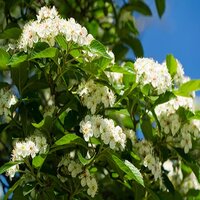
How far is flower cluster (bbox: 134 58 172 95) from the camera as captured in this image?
2004mm

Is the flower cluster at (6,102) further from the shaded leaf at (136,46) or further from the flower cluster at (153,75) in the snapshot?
the shaded leaf at (136,46)

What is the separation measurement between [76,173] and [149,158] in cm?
27

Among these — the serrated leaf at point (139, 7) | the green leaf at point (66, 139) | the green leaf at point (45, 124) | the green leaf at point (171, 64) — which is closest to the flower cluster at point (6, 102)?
the green leaf at point (45, 124)

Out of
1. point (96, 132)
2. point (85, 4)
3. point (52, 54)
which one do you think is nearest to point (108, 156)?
point (96, 132)

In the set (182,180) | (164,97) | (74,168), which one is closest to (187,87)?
(164,97)

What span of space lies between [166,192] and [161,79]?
411mm

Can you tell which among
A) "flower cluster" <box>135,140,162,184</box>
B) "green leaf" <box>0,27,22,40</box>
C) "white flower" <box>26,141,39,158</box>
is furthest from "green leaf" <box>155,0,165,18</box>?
"white flower" <box>26,141,39,158</box>

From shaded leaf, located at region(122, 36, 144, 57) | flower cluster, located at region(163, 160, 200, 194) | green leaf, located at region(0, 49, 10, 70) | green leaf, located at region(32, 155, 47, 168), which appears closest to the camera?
green leaf, located at region(32, 155, 47, 168)

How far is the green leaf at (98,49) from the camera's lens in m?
1.82

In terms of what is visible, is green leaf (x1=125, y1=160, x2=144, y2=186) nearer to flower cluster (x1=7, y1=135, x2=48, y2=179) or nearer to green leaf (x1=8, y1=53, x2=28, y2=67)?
flower cluster (x1=7, y1=135, x2=48, y2=179)

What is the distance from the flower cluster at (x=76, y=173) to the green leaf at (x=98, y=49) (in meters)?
0.34

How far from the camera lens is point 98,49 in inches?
71.9

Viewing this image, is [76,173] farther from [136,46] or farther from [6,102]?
[136,46]

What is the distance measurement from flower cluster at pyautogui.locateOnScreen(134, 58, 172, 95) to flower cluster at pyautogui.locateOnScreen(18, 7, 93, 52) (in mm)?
238
